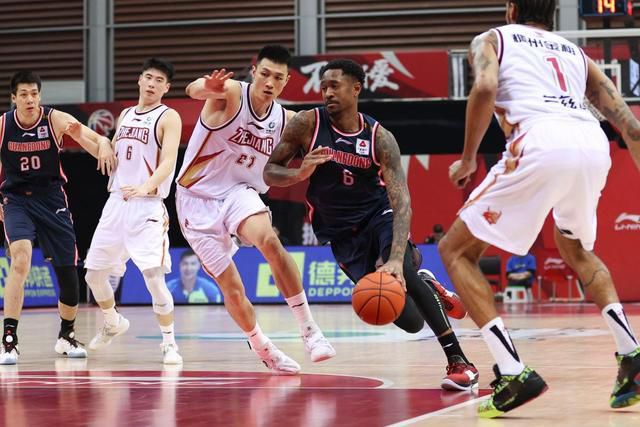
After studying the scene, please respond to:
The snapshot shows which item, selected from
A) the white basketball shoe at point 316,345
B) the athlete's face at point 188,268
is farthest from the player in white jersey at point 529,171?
the athlete's face at point 188,268

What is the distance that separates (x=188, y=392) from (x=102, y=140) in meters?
3.12

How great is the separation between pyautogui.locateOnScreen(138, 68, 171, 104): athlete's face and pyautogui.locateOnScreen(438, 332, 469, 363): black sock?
338 cm

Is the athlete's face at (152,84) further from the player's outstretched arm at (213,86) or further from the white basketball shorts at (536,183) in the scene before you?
the white basketball shorts at (536,183)

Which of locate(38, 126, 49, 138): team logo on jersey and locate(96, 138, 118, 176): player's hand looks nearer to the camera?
locate(96, 138, 118, 176): player's hand

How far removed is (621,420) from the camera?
461cm

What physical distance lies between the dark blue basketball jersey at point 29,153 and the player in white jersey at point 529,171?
463cm

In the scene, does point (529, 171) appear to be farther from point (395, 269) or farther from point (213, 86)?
point (213, 86)

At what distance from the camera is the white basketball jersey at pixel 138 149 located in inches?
328

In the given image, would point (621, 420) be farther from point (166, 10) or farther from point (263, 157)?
point (166, 10)

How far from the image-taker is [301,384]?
6254 millimetres

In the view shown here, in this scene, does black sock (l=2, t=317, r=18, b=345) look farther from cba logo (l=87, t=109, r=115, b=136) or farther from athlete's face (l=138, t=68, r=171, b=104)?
cba logo (l=87, t=109, r=115, b=136)

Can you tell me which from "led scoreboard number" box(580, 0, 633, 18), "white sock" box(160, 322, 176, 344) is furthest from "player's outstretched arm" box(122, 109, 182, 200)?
"led scoreboard number" box(580, 0, 633, 18)

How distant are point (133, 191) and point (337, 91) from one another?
7.95 feet

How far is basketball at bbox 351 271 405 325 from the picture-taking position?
5.59 m
